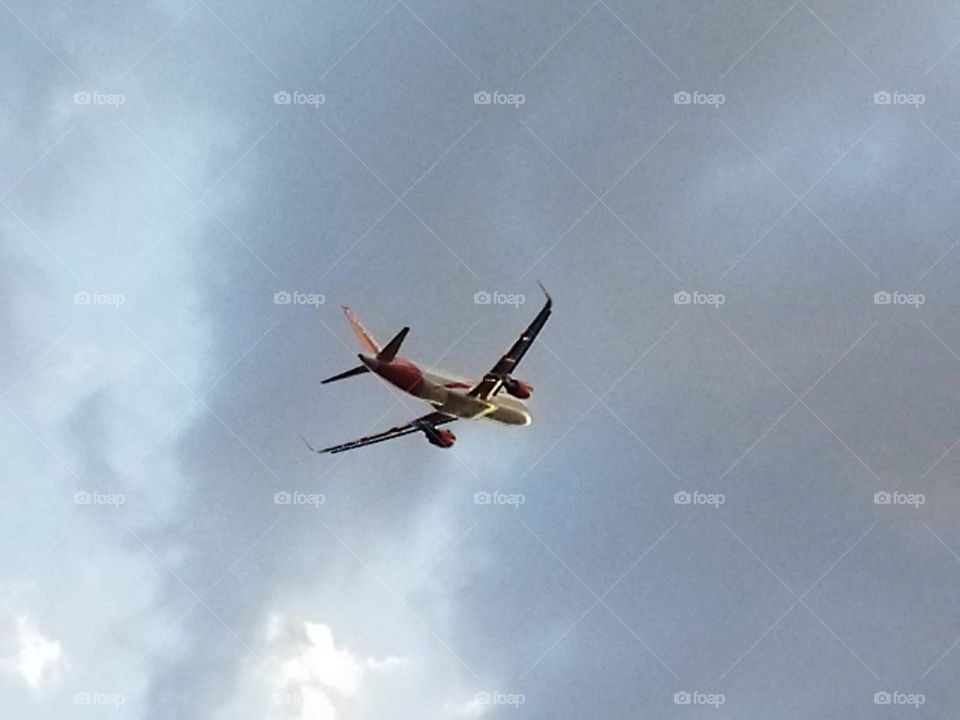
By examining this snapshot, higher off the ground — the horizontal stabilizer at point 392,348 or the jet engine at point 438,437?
the horizontal stabilizer at point 392,348

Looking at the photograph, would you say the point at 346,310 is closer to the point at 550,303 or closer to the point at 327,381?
the point at 327,381

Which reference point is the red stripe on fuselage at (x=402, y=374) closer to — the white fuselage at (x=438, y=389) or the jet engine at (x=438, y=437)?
the white fuselage at (x=438, y=389)

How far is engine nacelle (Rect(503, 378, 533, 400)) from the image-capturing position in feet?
Result: 330

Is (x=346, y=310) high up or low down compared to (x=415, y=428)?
up

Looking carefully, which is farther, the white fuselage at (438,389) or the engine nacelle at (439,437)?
the engine nacelle at (439,437)

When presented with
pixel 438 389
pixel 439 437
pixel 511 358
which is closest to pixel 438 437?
pixel 439 437

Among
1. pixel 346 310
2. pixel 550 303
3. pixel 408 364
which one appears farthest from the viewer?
pixel 346 310

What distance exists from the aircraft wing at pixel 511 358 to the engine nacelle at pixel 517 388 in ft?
1.98

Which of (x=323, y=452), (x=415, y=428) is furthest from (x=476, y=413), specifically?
(x=323, y=452)

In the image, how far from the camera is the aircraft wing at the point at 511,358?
96.5m

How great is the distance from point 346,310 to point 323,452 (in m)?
13.0

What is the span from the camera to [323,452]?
107 m

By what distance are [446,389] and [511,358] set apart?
735cm

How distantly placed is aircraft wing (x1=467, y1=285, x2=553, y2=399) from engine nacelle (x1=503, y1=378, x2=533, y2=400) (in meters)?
0.60
